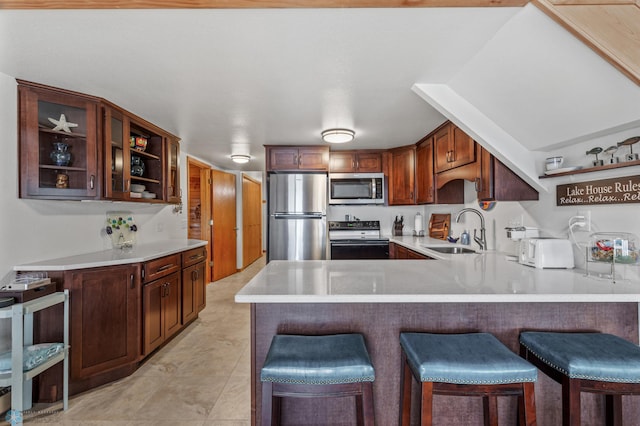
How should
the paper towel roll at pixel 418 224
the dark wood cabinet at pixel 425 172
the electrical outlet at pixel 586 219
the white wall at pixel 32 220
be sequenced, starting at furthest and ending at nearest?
the paper towel roll at pixel 418 224 → the dark wood cabinet at pixel 425 172 → the white wall at pixel 32 220 → the electrical outlet at pixel 586 219

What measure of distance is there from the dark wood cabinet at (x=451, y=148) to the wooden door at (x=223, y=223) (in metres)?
3.67

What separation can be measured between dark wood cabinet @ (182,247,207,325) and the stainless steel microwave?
1.79m

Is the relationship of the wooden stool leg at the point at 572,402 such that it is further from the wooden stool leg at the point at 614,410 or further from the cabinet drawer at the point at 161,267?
the cabinet drawer at the point at 161,267

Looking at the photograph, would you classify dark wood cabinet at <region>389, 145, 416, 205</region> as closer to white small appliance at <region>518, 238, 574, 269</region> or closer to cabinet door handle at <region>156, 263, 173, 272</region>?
white small appliance at <region>518, 238, 574, 269</region>

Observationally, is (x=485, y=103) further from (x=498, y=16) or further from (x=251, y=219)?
(x=251, y=219)

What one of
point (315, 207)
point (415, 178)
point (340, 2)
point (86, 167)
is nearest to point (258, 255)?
point (315, 207)

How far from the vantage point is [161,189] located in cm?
298

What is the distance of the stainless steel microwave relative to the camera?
384cm

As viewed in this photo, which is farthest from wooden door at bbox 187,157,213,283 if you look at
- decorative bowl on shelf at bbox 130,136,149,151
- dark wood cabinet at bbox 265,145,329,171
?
decorative bowl on shelf at bbox 130,136,149,151

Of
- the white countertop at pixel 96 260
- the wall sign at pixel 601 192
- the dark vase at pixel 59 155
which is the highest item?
the dark vase at pixel 59 155

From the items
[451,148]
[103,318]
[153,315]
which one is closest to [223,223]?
[153,315]

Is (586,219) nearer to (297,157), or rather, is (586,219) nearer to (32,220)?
(297,157)

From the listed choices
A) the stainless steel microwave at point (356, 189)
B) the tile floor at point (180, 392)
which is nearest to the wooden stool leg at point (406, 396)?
the tile floor at point (180, 392)

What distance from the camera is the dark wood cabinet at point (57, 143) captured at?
77.0 inches
